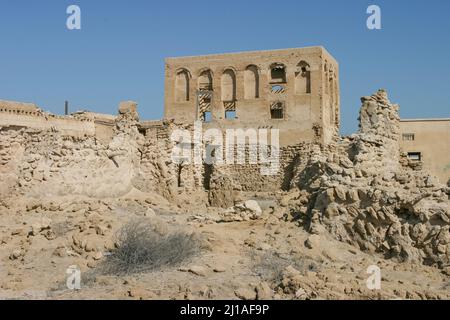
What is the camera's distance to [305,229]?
10.4 m

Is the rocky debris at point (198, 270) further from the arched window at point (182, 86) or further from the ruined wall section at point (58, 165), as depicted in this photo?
the arched window at point (182, 86)

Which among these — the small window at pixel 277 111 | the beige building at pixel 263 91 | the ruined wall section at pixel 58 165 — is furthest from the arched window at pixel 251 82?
the ruined wall section at pixel 58 165

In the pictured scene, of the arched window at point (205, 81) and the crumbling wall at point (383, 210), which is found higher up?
the arched window at point (205, 81)

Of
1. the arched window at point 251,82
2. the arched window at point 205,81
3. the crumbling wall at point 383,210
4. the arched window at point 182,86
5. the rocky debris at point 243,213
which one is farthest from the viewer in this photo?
the arched window at point 182,86

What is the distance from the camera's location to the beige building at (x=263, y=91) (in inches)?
989

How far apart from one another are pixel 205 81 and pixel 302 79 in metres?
5.01

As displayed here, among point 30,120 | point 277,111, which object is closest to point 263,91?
point 277,111

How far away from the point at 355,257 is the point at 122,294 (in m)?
4.08

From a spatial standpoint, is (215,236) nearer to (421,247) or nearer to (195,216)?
(195,216)

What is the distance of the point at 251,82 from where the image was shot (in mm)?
26453

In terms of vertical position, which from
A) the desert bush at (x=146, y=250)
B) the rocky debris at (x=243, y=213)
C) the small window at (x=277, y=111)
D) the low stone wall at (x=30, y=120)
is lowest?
the desert bush at (x=146, y=250)

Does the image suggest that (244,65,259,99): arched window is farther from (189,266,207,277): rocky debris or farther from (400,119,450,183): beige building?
(189,266,207,277): rocky debris

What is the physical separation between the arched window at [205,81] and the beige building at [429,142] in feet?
33.6
